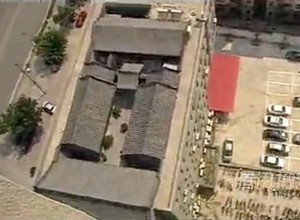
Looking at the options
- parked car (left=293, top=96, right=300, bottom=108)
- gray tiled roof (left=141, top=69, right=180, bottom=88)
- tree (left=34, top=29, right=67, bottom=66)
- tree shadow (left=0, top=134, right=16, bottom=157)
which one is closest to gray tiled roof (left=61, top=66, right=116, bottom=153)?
tree (left=34, top=29, right=67, bottom=66)

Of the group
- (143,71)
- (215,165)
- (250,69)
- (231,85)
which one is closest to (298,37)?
(250,69)

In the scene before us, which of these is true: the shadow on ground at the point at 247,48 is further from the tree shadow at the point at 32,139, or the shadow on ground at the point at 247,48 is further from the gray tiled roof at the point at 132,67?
the tree shadow at the point at 32,139

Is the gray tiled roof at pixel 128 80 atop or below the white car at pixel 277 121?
below

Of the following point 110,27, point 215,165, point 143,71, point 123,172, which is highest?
point 110,27

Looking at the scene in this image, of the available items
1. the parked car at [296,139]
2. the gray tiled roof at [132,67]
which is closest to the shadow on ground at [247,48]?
the parked car at [296,139]

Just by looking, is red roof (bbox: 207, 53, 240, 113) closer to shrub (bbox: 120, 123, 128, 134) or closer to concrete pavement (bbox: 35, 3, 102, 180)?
concrete pavement (bbox: 35, 3, 102, 180)

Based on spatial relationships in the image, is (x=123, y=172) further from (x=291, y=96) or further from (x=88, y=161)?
(x=291, y=96)
